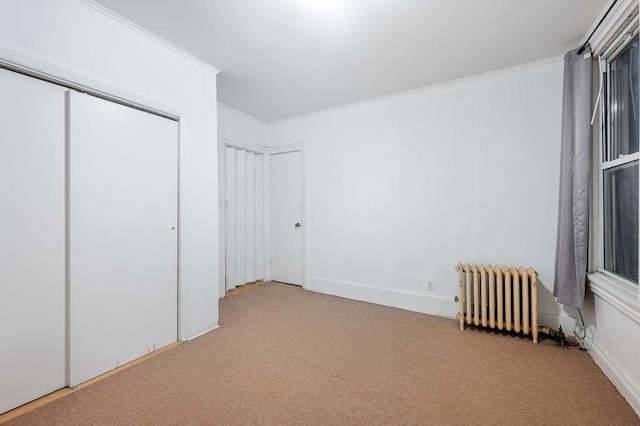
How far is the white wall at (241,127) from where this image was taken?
3695 millimetres

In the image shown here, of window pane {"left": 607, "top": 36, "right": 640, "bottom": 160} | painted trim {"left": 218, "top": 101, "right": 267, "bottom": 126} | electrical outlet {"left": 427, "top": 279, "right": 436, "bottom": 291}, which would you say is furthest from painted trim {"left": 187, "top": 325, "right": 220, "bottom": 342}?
window pane {"left": 607, "top": 36, "right": 640, "bottom": 160}

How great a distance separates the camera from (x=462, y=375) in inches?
76.4

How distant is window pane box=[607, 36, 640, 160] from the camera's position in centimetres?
184

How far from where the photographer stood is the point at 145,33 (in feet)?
7.04

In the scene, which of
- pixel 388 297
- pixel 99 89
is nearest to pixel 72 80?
pixel 99 89

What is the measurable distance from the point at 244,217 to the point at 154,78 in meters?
2.24

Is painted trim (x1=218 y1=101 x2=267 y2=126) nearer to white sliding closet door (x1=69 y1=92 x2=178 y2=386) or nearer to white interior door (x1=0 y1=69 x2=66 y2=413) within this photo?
white sliding closet door (x1=69 y1=92 x2=178 y2=386)

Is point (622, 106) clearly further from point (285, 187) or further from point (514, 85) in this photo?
point (285, 187)

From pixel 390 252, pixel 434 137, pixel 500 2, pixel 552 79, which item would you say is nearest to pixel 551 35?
pixel 552 79

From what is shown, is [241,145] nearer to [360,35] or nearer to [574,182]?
[360,35]

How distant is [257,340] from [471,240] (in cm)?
242

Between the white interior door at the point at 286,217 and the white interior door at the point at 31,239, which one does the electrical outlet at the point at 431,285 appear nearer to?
the white interior door at the point at 286,217

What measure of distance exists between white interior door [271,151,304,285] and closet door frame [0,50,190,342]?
1.99 meters

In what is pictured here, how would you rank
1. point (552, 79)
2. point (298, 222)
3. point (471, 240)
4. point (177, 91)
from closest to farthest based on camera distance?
point (177, 91) < point (552, 79) < point (471, 240) < point (298, 222)
